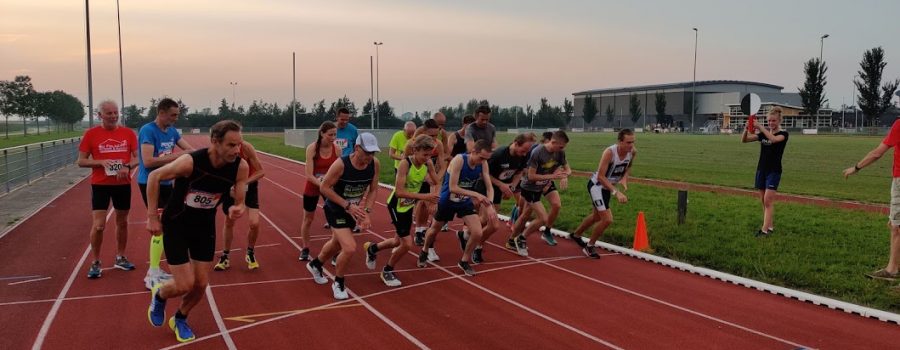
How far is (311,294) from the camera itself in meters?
6.77

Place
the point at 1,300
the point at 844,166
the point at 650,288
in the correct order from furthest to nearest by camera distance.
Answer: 1. the point at 844,166
2. the point at 650,288
3. the point at 1,300

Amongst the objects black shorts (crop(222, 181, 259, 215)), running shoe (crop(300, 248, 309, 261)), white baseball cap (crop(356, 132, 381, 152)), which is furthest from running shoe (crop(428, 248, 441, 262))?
white baseball cap (crop(356, 132, 381, 152))

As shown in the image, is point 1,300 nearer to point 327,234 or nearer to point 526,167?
point 327,234

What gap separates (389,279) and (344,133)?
11.7 feet

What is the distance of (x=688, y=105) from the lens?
104875 mm

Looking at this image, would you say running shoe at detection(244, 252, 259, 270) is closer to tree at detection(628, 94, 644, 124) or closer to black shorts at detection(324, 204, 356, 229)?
black shorts at detection(324, 204, 356, 229)

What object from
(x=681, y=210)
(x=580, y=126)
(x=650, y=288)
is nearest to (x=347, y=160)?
(x=650, y=288)

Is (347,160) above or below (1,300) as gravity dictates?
above

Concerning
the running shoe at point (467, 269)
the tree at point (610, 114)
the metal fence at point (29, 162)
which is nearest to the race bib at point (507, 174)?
the running shoe at point (467, 269)

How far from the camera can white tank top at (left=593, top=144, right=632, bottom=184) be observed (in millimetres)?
8602

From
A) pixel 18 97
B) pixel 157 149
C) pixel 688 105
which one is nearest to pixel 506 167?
pixel 157 149

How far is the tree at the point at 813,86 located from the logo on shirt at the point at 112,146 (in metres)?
80.3

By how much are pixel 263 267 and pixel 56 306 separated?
2.35 metres

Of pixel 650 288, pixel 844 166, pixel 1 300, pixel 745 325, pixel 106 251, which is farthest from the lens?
pixel 844 166
